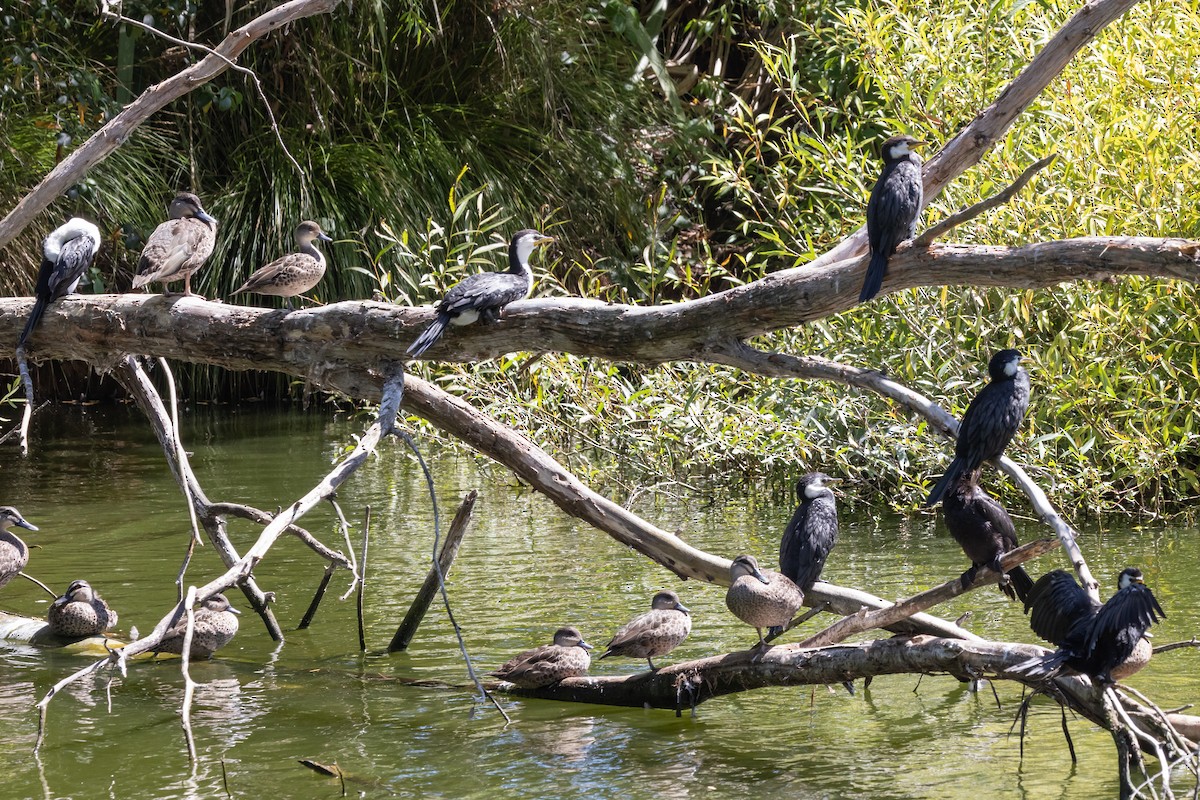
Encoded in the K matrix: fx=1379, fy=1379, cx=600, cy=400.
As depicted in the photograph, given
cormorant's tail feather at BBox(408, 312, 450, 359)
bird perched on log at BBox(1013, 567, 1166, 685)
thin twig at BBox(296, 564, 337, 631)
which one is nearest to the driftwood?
thin twig at BBox(296, 564, 337, 631)

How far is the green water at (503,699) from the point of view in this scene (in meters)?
4.23

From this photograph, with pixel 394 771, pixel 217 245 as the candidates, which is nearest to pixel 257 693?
pixel 394 771

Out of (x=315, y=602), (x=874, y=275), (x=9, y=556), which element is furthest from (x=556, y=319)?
(x=9, y=556)

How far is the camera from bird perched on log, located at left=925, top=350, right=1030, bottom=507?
425cm

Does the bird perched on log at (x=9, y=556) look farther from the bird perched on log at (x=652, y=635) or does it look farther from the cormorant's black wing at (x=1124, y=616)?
the cormorant's black wing at (x=1124, y=616)

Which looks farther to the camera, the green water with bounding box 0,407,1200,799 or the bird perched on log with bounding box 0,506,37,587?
the bird perched on log with bounding box 0,506,37,587

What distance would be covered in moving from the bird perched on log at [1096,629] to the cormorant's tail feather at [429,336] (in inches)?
80.5

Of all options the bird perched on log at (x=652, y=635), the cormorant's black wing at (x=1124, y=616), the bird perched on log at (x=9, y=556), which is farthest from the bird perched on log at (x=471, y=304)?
the bird perched on log at (x=9, y=556)

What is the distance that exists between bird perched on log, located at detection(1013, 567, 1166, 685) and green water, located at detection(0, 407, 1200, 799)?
45cm

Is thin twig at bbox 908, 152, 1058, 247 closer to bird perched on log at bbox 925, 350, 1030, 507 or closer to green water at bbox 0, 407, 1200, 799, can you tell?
bird perched on log at bbox 925, 350, 1030, 507

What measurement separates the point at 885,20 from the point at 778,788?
4841 millimetres

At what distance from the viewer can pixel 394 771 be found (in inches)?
170

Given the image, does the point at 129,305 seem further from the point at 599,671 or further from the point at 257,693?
the point at 599,671

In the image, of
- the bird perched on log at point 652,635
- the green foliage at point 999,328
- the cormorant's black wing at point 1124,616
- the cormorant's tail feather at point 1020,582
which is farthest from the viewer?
the green foliage at point 999,328
